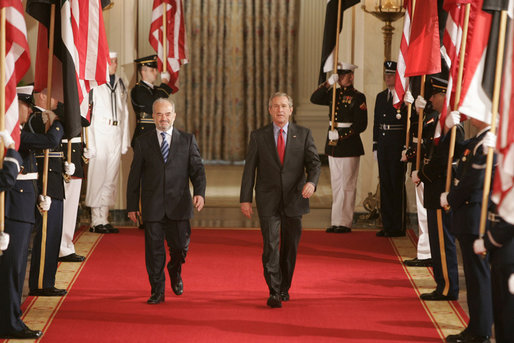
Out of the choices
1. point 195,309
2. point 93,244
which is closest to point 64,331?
point 195,309

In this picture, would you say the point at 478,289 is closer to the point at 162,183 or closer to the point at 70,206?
the point at 162,183

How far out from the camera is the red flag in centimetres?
772

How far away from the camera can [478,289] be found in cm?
572

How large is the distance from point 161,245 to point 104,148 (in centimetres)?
349

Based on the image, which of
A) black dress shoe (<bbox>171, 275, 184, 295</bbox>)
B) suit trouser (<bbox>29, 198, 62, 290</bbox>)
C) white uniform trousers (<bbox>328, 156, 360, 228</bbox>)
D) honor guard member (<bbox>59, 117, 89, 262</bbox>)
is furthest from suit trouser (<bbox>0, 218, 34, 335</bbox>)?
white uniform trousers (<bbox>328, 156, 360, 228</bbox>)

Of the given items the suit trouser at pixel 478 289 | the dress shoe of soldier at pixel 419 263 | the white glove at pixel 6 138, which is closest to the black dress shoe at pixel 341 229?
the dress shoe of soldier at pixel 419 263

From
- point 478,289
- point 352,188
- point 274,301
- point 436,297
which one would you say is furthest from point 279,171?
point 352,188

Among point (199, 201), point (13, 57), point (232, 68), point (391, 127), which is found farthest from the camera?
point (232, 68)

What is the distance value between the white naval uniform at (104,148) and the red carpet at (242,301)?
700 millimetres

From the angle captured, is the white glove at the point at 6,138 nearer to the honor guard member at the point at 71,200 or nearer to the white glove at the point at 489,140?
the honor guard member at the point at 71,200

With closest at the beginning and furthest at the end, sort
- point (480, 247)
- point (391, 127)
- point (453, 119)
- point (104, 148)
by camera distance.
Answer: point (480, 247), point (453, 119), point (391, 127), point (104, 148)

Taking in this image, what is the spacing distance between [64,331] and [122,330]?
0.42m

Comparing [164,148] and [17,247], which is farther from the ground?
[164,148]

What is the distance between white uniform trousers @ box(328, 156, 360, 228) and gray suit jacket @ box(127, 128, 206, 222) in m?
3.65
